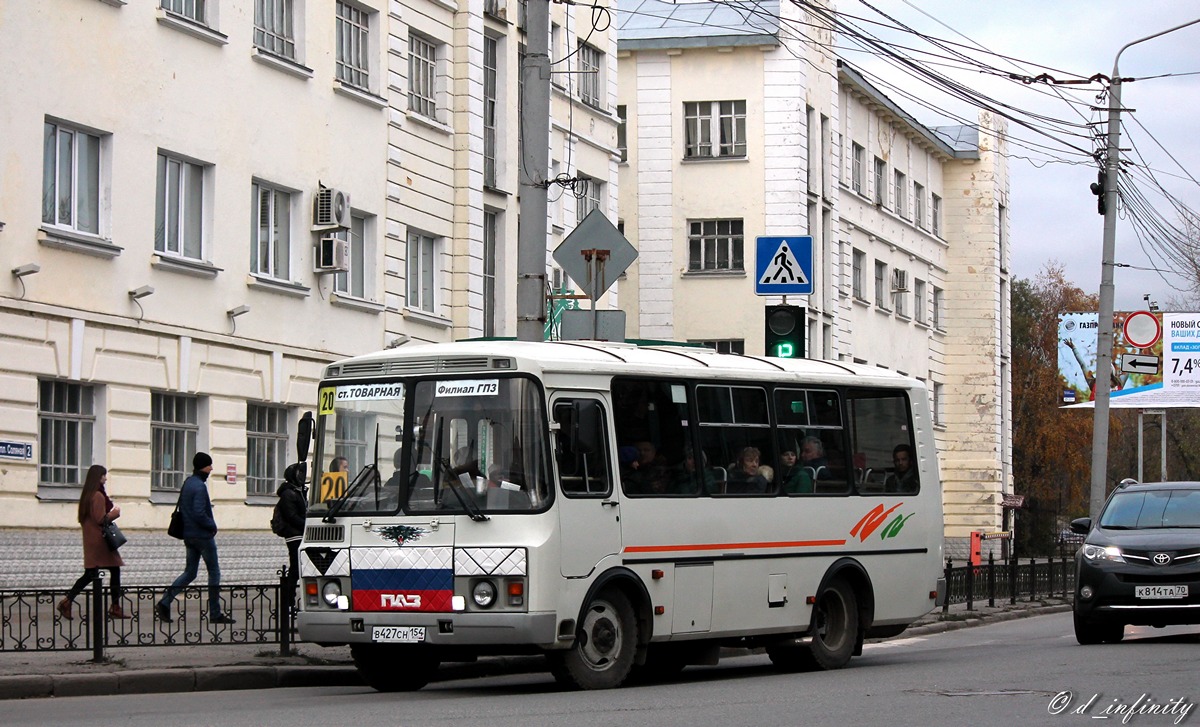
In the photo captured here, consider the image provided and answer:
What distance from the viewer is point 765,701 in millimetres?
13367

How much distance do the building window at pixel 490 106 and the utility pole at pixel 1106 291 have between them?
1172 cm

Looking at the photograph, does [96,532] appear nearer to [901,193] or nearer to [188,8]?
[188,8]

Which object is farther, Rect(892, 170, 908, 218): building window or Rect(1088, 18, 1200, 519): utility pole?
Rect(892, 170, 908, 218): building window

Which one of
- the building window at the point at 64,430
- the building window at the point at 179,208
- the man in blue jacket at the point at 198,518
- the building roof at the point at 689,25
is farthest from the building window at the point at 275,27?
the building roof at the point at 689,25

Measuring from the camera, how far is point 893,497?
61.5 ft

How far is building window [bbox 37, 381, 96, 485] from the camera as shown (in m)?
22.8

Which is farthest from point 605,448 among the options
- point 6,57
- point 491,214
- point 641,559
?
point 491,214

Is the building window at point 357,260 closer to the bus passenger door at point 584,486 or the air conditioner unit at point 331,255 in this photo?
the air conditioner unit at point 331,255

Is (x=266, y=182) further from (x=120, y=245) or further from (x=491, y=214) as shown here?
(x=491, y=214)

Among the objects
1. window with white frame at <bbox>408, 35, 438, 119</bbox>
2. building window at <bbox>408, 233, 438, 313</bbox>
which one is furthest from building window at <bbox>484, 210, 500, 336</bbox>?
window with white frame at <bbox>408, 35, 438, 119</bbox>

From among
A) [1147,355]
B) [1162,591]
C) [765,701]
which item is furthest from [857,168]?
[765,701]

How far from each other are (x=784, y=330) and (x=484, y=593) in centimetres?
732

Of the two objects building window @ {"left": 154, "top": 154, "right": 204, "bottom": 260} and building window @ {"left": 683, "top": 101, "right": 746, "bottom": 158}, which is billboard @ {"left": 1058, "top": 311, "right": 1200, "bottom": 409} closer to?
building window @ {"left": 683, "top": 101, "right": 746, "bottom": 158}

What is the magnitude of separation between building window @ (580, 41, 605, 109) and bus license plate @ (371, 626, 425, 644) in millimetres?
26420
